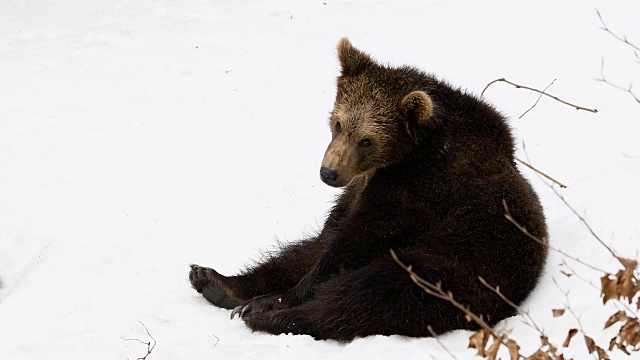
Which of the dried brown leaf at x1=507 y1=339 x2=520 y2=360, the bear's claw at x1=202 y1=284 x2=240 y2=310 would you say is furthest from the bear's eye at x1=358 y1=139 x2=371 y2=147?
the dried brown leaf at x1=507 y1=339 x2=520 y2=360

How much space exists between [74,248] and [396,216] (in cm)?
322

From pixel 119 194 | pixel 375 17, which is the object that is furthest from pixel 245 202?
pixel 375 17

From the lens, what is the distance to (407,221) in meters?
6.95

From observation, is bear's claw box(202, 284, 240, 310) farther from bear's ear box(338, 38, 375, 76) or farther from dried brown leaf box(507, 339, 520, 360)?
dried brown leaf box(507, 339, 520, 360)

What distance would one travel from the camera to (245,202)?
10.1 meters

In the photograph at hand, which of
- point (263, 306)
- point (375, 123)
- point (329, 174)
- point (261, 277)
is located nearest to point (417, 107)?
point (375, 123)

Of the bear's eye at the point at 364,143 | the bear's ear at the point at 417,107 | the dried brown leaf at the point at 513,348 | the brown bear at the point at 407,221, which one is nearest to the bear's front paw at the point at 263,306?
the brown bear at the point at 407,221

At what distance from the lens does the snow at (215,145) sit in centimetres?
700

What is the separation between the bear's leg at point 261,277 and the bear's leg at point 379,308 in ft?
3.58

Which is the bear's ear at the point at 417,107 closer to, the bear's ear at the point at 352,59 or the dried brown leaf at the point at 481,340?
the bear's ear at the point at 352,59

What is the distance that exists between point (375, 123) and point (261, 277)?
67.8 inches

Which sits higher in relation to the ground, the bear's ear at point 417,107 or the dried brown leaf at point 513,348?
the bear's ear at point 417,107

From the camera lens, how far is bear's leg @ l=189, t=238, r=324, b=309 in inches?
307

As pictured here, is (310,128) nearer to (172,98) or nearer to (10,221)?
(172,98)
